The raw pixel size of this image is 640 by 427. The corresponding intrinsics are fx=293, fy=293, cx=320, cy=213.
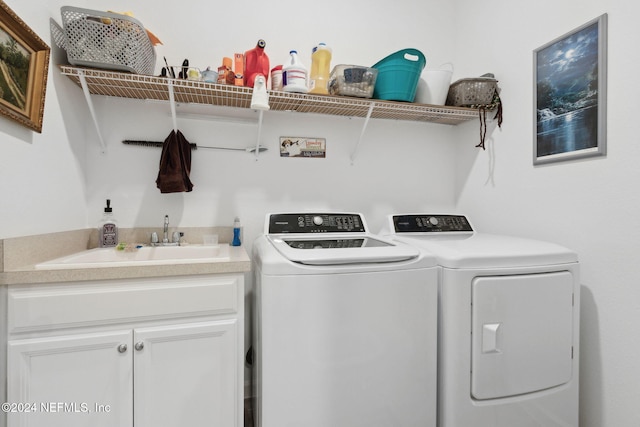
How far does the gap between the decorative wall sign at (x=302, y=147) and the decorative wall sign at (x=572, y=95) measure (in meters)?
1.26

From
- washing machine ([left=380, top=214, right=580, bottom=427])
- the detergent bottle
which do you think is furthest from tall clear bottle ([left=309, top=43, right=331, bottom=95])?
washing machine ([left=380, top=214, right=580, bottom=427])

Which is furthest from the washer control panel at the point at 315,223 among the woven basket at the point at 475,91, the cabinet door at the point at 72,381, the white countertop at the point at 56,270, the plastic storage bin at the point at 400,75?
the woven basket at the point at 475,91

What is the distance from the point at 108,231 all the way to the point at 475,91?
232 centimetres

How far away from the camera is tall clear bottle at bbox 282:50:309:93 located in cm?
158

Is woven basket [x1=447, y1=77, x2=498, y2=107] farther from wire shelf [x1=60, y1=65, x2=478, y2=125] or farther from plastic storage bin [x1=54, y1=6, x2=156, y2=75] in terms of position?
plastic storage bin [x1=54, y1=6, x2=156, y2=75]

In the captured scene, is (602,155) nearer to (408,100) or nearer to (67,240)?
(408,100)

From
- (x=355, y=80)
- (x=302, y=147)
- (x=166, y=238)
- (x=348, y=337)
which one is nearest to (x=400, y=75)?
(x=355, y=80)

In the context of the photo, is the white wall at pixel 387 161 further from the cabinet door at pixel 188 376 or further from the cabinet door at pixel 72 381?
the cabinet door at pixel 188 376

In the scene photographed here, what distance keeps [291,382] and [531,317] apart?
103 cm

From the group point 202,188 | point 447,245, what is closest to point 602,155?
point 447,245

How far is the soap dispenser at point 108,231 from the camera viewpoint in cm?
161

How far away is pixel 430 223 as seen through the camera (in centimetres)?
Result: 190

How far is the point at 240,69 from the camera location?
1.61 metres

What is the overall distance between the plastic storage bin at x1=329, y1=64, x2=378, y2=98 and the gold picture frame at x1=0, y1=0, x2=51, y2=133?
4.38 ft
